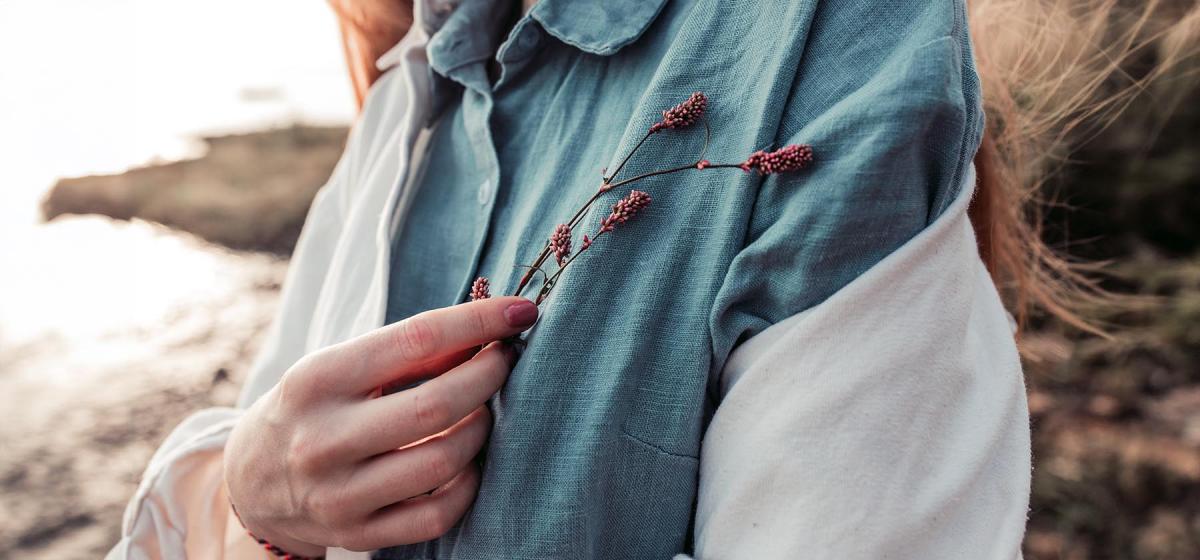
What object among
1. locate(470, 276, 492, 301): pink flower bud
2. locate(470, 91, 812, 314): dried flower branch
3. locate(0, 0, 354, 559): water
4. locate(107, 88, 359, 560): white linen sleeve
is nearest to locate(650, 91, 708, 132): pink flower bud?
locate(470, 91, 812, 314): dried flower branch

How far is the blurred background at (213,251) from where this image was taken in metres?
2.88

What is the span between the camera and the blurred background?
9.46 feet

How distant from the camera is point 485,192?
1.04m

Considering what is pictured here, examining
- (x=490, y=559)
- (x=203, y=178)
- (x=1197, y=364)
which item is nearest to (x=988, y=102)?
(x=490, y=559)

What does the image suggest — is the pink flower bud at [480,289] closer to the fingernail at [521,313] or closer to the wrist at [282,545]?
the fingernail at [521,313]

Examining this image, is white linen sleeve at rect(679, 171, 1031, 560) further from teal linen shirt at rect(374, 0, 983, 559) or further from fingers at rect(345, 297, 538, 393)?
fingers at rect(345, 297, 538, 393)

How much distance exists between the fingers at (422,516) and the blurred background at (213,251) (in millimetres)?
1002

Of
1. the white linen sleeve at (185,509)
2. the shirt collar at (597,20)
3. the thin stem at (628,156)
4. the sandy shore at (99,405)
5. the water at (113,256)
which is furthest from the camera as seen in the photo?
the water at (113,256)

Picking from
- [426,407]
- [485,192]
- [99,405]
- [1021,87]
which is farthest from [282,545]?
[99,405]

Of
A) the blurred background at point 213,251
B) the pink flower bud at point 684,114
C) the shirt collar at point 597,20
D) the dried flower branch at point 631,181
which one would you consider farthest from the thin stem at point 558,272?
the blurred background at point 213,251

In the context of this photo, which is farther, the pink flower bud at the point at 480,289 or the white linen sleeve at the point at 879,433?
the pink flower bud at the point at 480,289

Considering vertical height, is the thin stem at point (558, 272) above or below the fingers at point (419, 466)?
above

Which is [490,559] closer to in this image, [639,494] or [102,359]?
[639,494]

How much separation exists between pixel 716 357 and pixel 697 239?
4.3 inches
